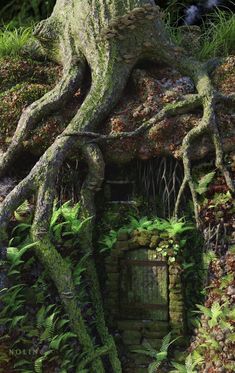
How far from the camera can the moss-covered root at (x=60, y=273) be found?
6.56 metres

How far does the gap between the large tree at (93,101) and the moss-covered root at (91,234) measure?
0.01 meters

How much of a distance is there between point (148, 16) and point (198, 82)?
136cm

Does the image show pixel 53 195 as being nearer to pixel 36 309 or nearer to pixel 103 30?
pixel 36 309

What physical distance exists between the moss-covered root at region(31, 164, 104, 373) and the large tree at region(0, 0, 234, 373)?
1 centimetres

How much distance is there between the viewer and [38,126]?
8.16 metres

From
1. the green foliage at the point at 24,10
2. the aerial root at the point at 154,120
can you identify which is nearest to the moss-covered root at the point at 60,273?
the aerial root at the point at 154,120

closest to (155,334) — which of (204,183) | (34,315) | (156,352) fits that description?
(156,352)

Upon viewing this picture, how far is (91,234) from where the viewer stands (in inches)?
289

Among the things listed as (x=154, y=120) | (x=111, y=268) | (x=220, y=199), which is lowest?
(x=111, y=268)

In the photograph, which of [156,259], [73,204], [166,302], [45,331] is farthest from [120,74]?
[45,331]

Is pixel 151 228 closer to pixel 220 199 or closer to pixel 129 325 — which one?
pixel 220 199

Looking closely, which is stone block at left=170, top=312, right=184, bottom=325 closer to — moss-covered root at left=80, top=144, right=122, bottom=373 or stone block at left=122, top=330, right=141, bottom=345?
stone block at left=122, top=330, right=141, bottom=345

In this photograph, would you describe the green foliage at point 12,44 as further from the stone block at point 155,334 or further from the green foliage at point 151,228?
the stone block at point 155,334

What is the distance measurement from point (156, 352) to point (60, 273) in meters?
1.66
